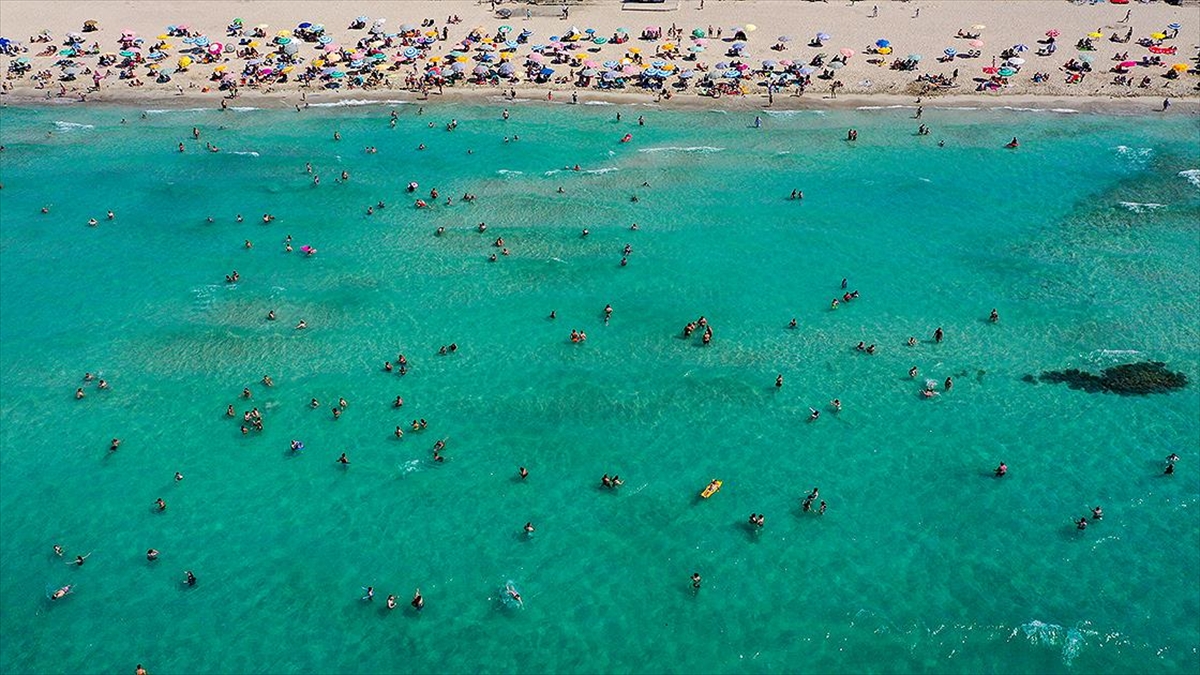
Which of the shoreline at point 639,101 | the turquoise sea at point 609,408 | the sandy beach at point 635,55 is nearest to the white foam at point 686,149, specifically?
the turquoise sea at point 609,408

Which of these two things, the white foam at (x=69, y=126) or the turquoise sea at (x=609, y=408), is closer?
the turquoise sea at (x=609, y=408)

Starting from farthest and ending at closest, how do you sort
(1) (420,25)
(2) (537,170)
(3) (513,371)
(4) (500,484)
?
(1) (420,25)
(2) (537,170)
(3) (513,371)
(4) (500,484)

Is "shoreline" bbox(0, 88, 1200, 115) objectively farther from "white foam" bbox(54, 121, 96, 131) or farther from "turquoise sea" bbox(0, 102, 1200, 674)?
"turquoise sea" bbox(0, 102, 1200, 674)

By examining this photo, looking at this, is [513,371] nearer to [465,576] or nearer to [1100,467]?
[465,576]

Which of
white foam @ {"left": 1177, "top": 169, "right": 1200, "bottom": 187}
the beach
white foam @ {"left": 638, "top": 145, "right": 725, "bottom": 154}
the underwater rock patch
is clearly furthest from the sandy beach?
the underwater rock patch

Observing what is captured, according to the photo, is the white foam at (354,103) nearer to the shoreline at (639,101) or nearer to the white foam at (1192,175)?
the shoreline at (639,101)

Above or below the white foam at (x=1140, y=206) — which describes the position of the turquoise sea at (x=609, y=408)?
below

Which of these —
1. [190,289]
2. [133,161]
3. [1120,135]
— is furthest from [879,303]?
[133,161]
